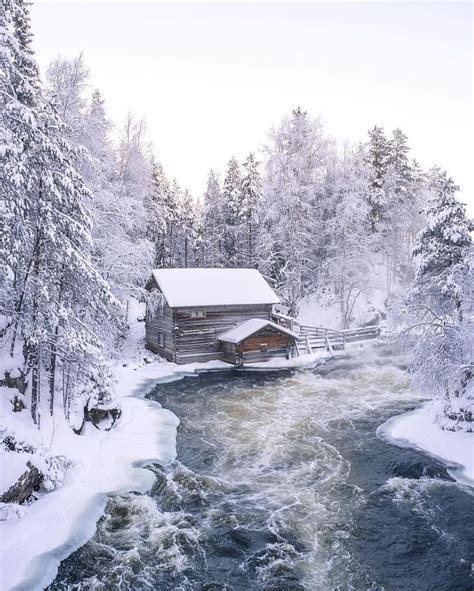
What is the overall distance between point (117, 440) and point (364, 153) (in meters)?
39.2

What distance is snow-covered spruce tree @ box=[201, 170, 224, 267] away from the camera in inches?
2144

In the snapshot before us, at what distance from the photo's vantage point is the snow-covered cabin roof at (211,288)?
29344 mm

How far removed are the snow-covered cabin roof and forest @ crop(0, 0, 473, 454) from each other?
8.47ft

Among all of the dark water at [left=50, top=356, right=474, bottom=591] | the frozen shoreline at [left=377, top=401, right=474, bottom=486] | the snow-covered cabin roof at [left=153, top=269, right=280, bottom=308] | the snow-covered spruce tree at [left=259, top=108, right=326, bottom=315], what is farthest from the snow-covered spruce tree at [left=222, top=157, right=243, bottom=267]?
the dark water at [left=50, top=356, right=474, bottom=591]

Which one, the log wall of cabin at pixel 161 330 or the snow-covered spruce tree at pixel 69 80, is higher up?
the snow-covered spruce tree at pixel 69 80

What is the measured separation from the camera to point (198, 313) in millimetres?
29578

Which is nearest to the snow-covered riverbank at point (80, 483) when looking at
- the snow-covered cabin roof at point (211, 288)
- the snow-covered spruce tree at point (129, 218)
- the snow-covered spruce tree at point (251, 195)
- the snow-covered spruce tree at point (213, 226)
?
the snow-covered spruce tree at point (129, 218)

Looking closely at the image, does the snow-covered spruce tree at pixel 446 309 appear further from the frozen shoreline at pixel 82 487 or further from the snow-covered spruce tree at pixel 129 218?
the snow-covered spruce tree at pixel 129 218

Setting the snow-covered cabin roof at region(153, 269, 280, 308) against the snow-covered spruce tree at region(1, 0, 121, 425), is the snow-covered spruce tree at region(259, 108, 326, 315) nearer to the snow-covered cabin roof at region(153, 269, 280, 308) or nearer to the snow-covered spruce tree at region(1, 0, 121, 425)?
the snow-covered cabin roof at region(153, 269, 280, 308)

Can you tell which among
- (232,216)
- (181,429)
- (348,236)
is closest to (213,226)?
(232,216)

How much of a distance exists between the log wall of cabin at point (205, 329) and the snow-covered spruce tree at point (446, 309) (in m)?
15.3

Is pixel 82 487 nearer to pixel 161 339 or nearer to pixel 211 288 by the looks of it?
pixel 161 339

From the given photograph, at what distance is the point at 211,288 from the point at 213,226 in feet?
88.2

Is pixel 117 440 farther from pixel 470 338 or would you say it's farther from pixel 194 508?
pixel 470 338
